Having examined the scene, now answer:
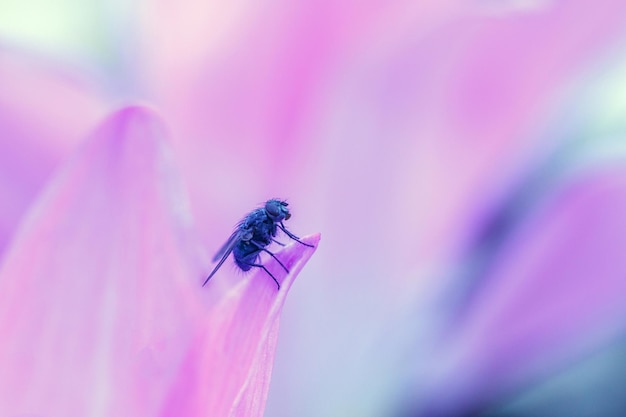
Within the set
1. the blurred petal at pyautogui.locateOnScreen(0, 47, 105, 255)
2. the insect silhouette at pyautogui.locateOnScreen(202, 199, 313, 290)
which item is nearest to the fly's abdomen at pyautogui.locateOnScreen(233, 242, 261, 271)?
the insect silhouette at pyautogui.locateOnScreen(202, 199, 313, 290)

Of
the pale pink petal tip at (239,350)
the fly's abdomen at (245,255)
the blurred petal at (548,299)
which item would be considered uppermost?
the blurred petal at (548,299)

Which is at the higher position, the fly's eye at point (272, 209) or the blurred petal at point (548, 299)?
the blurred petal at point (548, 299)

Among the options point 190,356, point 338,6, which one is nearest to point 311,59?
point 338,6

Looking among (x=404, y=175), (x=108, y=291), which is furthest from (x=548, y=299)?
(x=108, y=291)

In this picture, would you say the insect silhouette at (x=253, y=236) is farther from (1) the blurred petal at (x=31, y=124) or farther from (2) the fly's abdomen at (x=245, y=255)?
(1) the blurred petal at (x=31, y=124)

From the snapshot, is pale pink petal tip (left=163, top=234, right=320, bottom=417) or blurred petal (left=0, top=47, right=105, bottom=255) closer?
pale pink petal tip (left=163, top=234, right=320, bottom=417)

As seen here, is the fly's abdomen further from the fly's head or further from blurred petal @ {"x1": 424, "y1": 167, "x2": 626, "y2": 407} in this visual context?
blurred petal @ {"x1": 424, "y1": 167, "x2": 626, "y2": 407}

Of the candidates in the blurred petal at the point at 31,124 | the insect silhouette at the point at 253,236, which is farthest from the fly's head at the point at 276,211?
the blurred petal at the point at 31,124
